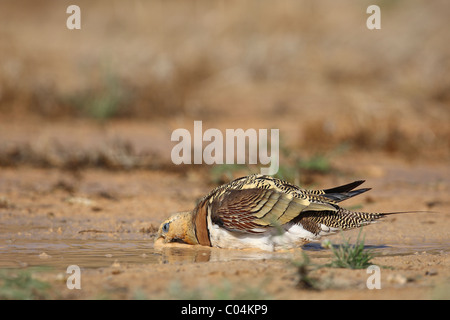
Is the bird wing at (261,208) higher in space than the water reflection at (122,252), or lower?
higher

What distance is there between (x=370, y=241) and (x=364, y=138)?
A: 5.37 m

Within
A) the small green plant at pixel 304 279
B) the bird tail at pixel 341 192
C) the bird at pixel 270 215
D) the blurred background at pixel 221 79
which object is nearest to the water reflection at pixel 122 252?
the bird at pixel 270 215

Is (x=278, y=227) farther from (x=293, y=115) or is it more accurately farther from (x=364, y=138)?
(x=293, y=115)

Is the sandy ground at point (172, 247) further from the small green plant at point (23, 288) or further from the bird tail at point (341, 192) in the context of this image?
the bird tail at point (341, 192)

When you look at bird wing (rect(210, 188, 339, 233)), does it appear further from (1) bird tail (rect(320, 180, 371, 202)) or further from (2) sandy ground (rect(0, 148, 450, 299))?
(2) sandy ground (rect(0, 148, 450, 299))

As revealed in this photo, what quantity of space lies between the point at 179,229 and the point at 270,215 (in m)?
0.93

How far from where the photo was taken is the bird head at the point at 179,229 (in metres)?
6.21

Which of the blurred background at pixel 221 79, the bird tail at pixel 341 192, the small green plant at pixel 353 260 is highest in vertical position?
the blurred background at pixel 221 79

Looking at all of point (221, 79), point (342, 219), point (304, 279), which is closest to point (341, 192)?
point (342, 219)

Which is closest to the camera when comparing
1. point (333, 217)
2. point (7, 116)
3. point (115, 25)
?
point (333, 217)

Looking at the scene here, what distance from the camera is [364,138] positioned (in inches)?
462

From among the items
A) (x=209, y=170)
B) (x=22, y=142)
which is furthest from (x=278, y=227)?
(x=22, y=142)

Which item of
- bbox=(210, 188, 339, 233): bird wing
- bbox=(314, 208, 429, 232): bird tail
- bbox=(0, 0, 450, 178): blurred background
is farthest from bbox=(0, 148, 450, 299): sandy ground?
bbox=(0, 0, 450, 178): blurred background

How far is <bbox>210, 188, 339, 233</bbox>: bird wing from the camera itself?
18.6ft
